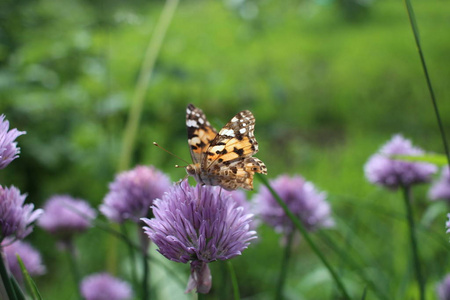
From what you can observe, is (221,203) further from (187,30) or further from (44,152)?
(187,30)

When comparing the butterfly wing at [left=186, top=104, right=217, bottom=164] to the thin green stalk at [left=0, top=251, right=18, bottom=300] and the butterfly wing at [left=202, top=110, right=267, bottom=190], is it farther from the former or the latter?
the thin green stalk at [left=0, top=251, right=18, bottom=300]

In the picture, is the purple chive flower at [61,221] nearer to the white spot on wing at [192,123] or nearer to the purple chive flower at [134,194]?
the purple chive flower at [134,194]

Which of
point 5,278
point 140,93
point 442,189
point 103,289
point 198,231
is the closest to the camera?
point 5,278

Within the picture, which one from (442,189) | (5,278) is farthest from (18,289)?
(442,189)

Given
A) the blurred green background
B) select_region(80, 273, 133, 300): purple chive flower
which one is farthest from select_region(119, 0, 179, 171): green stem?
select_region(80, 273, 133, 300): purple chive flower

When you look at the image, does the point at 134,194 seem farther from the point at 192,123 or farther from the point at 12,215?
the point at 12,215
